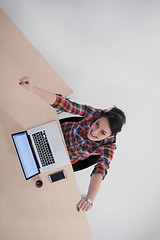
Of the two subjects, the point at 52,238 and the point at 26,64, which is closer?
the point at 52,238

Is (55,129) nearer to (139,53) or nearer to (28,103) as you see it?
(28,103)

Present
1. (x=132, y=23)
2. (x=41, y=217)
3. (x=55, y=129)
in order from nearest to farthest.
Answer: (x=41, y=217), (x=55, y=129), (x=132, y=23)

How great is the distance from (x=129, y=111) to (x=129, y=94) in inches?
6.8

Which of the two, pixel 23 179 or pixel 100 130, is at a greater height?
pixel 100 130

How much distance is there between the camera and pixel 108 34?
240 centimetres

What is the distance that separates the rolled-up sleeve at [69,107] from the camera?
5.21 feet

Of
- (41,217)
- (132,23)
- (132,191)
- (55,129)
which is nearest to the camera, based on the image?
(41,217)

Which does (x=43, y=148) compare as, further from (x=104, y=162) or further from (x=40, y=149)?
(x=104, y=162)

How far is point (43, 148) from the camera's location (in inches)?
68.7

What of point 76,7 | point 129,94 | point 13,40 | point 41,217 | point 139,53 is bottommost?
point 41,217

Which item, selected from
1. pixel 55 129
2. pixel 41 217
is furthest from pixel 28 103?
pixel 41 217

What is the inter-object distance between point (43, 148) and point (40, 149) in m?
0.02

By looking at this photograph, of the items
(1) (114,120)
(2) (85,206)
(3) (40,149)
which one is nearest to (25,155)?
(3) (40,149)

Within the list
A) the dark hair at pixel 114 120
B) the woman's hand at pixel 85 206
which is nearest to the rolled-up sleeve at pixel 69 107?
the dark hair at pixel 114 120
